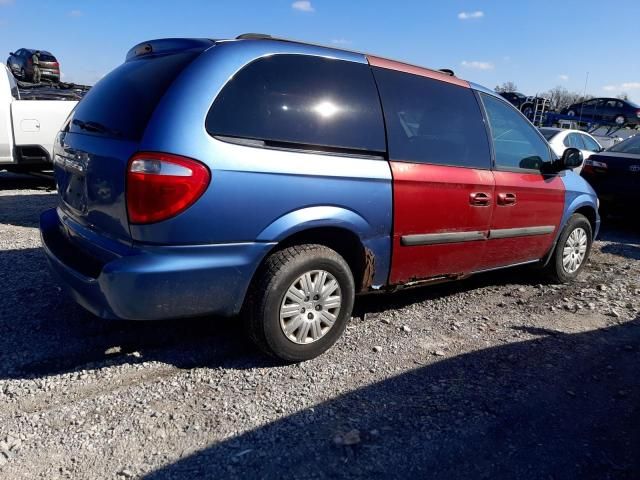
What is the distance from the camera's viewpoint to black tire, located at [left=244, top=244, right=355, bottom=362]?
294 cm

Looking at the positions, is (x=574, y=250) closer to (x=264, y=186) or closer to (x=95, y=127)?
(x=264, y=186)

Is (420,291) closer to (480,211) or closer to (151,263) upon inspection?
(480,211)

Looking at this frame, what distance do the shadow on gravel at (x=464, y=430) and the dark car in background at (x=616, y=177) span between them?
4.70 metres

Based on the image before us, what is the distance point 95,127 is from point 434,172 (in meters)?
2.13

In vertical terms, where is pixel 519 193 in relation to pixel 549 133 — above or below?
below

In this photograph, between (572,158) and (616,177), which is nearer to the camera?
(572,158)

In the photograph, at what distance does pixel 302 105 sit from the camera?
3.01 metres

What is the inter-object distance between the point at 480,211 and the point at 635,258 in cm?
349

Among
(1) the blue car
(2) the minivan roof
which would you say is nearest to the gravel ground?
(1) the blue car

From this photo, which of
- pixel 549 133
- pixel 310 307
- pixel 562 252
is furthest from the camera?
pixel 549 133

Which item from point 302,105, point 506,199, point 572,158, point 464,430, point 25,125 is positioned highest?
point 302,105

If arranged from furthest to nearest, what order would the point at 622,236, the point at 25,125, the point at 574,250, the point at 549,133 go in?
1. the point at 549,133
2. the point at 622,236
3. the point at 25,125
4. the point at 574,250

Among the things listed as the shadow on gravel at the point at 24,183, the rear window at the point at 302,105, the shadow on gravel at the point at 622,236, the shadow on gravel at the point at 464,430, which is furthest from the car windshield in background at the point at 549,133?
the shadow on gravel at the point at 24,183

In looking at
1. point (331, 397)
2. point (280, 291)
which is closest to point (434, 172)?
point (280, 291)
